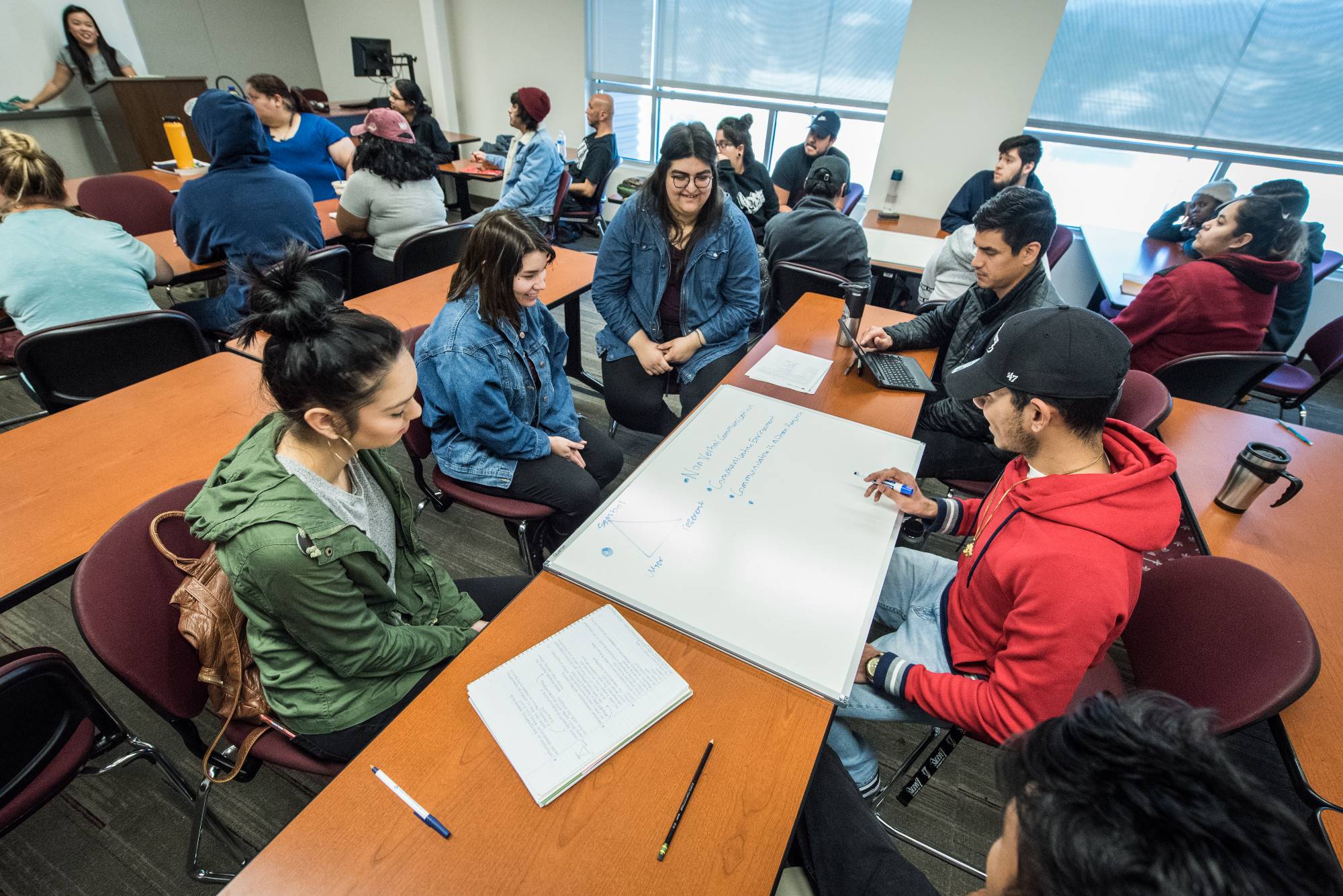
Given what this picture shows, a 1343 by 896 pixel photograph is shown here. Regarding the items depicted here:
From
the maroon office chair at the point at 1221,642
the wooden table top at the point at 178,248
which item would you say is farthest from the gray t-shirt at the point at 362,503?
the wooden table top at the point at 178,248

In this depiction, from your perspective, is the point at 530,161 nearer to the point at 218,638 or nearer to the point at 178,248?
the point at 178,248

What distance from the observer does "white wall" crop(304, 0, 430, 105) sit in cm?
620

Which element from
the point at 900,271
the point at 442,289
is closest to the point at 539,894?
the point at 442,289

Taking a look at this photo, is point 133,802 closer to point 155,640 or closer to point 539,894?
point 155,640

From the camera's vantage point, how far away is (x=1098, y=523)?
1.00 meters

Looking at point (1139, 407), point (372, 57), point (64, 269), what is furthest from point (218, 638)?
point (372, 57)

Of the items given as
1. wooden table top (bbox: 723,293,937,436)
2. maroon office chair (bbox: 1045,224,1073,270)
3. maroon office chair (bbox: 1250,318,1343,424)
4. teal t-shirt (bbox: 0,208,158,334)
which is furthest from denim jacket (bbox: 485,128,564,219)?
maroon office chair (bbox: 1250,318,1343,424)

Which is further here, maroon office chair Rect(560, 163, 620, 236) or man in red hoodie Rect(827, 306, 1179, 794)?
maroon office chair Rect(560, 163, 620, 236)

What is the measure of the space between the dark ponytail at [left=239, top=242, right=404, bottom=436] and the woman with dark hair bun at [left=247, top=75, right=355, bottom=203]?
125 inches

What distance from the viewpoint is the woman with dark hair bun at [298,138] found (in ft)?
11.0

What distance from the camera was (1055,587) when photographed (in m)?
0.97

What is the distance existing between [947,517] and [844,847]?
92 cm

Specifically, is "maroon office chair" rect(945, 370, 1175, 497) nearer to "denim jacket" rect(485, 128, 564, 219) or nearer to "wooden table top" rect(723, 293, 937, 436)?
"wooden table top" rect(723, 293, 937, 436)

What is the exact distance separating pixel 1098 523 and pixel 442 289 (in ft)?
8.16
